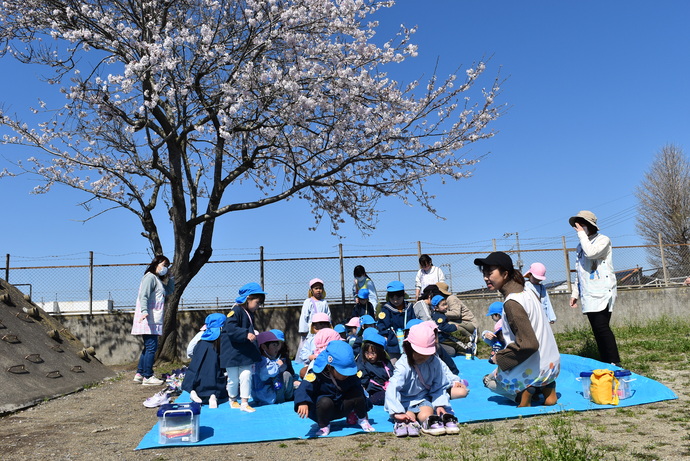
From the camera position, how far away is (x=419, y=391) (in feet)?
16.7

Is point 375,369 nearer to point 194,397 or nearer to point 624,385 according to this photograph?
point 194,397

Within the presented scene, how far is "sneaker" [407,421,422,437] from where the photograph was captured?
4688 millimetres

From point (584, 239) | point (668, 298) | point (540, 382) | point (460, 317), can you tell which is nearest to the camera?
point (540, 382)

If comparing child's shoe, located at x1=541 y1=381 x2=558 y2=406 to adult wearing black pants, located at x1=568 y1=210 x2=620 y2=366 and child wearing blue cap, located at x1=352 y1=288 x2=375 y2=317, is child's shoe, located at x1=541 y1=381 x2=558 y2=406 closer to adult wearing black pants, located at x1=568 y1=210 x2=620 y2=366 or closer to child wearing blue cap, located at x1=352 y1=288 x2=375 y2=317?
adult wearing black pants, located at x1=568 y1=210 x2=620 y2=366

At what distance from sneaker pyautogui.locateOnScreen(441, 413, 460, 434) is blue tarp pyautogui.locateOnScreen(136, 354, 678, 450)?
327 millimetres

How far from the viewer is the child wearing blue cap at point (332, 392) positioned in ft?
16.0

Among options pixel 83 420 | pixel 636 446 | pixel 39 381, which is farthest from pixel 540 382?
pixel 39 381

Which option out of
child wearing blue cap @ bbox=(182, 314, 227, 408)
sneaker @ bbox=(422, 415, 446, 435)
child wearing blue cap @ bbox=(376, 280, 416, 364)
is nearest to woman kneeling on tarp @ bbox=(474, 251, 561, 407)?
sneaker @ bbox=(422, 415, 446, 435)

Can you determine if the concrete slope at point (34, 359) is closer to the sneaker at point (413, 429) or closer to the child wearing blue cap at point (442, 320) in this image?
the sneaker at point (413, 429)

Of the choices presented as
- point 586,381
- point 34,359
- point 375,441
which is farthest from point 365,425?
point 34,359

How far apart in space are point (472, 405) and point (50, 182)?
428 inches

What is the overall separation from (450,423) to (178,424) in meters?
2.27

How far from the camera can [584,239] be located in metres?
6.82

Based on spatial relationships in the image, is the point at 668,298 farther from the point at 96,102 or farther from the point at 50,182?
the point at 50,182
